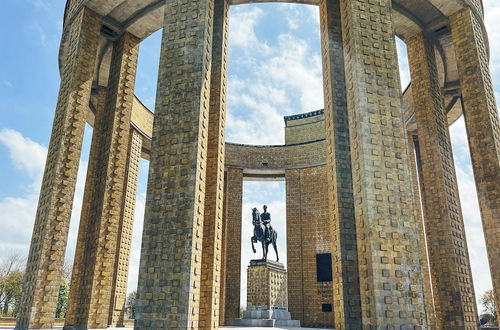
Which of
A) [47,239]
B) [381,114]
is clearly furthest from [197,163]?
[47,239]

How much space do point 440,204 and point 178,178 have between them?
23.2 ft

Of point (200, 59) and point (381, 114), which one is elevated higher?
point (200, 59)

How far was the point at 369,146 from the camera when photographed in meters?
7.55

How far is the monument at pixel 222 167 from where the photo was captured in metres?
7.12

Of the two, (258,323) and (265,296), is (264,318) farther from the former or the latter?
(265,296)

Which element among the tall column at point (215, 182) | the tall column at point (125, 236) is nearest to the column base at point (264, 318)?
the tall column at point (125, 236)

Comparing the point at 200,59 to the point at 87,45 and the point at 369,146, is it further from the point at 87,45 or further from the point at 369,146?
the point at 87,45

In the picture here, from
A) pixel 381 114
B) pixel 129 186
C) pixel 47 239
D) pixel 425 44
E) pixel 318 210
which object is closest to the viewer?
pixel 381 114

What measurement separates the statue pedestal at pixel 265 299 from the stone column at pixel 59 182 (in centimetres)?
612

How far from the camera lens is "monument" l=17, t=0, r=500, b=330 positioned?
712 cm

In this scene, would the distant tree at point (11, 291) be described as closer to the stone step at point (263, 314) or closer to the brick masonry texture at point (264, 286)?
the brick masonry texture at point (264, 286)

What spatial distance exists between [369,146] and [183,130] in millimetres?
3634

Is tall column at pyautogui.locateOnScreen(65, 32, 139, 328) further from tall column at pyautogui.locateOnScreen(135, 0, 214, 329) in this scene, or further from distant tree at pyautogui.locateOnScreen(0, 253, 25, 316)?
distant tree at pyautogui.locateOnScreen(0, 253, 25, 316)

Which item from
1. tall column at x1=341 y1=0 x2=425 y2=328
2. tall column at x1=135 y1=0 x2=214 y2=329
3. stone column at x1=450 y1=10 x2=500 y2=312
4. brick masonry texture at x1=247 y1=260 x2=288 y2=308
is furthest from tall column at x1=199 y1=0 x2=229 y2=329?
stone column at x1=450 y1=10 x2=500 y2=312
